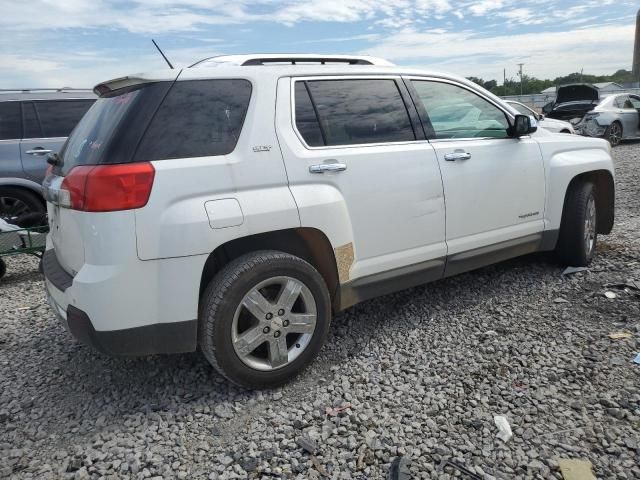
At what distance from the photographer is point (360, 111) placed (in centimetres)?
347

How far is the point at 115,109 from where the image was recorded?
292 centimetres

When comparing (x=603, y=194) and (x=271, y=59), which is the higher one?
(x=271, y=59)

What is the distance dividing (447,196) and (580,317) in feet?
4.28

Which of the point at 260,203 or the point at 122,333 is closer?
the point at 122,333

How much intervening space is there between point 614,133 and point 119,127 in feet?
47.5

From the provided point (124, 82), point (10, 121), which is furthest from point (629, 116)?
point (124, 82)

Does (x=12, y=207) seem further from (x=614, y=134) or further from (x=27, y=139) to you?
(x=614, y=134)

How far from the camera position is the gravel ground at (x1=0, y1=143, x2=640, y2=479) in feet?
8.22

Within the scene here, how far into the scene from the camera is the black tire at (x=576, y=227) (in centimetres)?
463

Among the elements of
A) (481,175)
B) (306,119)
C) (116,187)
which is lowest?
(481,175)

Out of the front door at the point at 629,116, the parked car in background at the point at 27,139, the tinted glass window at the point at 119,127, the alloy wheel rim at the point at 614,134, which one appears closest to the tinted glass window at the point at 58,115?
the parked car in background at the point at 27,139

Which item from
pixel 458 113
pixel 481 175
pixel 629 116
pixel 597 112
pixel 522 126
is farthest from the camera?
pixel 629 116

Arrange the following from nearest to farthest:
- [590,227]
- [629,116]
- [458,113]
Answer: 1. [458,113]
2. [590,227]
3. [629,116]

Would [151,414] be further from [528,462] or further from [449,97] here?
[449,97]
